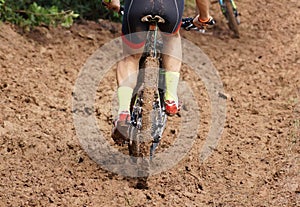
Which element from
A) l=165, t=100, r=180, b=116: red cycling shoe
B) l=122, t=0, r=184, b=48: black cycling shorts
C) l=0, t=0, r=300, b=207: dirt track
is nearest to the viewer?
l=122, t=0, r=184, b=48: black cycling shorts

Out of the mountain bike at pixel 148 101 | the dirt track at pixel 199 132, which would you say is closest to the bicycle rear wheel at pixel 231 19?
the dirt track at pixel 199 132

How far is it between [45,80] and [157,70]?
8.17ft

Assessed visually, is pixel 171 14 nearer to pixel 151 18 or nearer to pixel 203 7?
pixel 151 18

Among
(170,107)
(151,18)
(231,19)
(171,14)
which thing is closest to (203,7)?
(171,14)

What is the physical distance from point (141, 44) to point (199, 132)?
1.89 meters

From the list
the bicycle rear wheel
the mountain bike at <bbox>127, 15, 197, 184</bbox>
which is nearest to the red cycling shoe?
the mountain bike at <bbox>127, 15, 197, 184</bbox>

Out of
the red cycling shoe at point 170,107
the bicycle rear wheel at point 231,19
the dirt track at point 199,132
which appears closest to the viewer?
the red cycling shoe at point 170,107

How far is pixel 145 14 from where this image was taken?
4395mm

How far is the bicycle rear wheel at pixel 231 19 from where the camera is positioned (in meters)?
8.28

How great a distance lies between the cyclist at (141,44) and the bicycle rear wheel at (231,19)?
12.0ft

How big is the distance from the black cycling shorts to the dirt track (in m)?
1.30

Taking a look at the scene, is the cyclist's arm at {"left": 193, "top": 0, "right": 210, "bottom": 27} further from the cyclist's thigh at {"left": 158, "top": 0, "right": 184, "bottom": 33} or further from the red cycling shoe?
the red cycling shoe

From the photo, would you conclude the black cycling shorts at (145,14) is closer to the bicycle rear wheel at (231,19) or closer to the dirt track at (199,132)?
the dirt track at (199,132)

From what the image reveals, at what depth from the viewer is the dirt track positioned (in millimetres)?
4766
